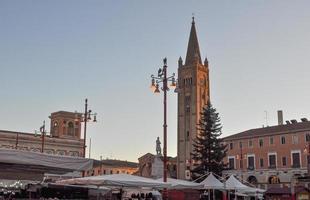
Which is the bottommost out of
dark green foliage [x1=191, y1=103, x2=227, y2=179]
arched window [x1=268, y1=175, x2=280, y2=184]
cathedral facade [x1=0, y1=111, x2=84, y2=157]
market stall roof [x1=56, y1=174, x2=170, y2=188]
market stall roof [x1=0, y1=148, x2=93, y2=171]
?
market stall roof [x1=56, y1=174, x2=170, y2=188]

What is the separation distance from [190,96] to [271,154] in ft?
111

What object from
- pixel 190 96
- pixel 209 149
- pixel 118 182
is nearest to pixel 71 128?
pixel 190 96

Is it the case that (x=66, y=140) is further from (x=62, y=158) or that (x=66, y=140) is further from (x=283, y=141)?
(x=62, y=158)

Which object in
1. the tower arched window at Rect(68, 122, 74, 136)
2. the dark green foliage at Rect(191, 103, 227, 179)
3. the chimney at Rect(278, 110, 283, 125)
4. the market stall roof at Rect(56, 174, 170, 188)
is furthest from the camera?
the tower arched window at Rect(68, 122, 74, 136)

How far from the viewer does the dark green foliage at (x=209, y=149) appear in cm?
4994

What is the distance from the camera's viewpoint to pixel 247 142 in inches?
2692

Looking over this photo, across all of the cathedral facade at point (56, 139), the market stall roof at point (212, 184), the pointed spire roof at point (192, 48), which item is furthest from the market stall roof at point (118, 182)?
the pointed spire roof at point (192, 48)

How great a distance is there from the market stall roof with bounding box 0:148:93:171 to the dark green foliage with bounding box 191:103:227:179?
1496 inches

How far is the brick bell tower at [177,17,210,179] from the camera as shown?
292 feet

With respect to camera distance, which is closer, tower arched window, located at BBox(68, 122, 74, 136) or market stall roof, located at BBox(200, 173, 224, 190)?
market stall roof, located at BBox(200, 173, 224, 190)

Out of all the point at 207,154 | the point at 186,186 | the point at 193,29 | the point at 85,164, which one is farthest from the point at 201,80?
the point at 85,164

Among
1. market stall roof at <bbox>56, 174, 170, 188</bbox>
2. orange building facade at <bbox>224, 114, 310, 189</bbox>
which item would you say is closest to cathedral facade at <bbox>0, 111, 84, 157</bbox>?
orange building facade at <bbox>224, 114, 310, 189</bbox>

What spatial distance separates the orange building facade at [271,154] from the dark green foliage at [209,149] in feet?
26.2

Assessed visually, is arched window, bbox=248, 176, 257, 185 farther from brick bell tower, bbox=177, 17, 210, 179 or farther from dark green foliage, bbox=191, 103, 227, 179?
brick bell tower, bbox=177, 17, 210, 179
